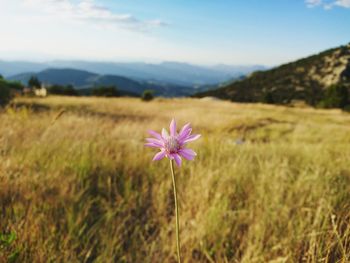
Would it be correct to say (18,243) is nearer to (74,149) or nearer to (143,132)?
(74,149)

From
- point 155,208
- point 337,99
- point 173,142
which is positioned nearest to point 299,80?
point 337,99

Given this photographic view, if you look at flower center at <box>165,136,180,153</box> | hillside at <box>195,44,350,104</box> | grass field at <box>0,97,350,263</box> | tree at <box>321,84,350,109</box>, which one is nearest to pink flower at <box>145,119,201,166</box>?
flower center at <box>165,136,180,153</box>

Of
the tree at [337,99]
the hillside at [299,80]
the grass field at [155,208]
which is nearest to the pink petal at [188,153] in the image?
the grass field at [155,208]

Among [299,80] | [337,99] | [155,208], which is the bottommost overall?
[155,208]

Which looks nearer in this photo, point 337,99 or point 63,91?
point 337,99

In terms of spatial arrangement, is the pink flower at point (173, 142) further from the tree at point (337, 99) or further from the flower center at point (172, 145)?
the tree at point (337, 99)

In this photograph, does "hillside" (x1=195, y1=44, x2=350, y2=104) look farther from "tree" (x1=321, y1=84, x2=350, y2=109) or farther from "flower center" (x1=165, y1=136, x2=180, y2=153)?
"flower center" (x1=165, y1=136, x2=180, y2=153)

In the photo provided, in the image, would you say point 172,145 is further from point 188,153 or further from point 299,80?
point 299,80
